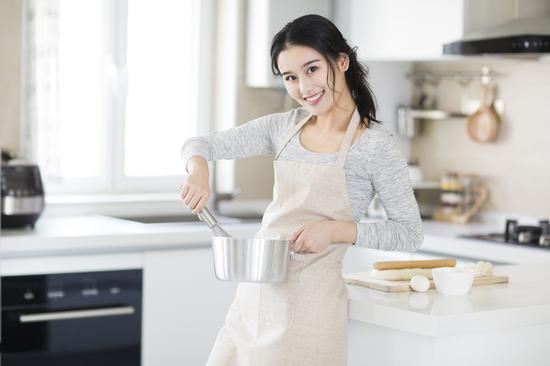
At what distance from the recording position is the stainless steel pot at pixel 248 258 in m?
1.90

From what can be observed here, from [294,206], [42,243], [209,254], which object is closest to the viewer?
[294,206]

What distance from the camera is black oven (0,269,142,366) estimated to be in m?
3.36

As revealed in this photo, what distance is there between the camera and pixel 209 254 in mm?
3744

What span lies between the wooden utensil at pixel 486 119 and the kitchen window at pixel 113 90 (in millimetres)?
1271

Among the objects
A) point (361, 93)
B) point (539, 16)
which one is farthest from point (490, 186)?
point (361, 93)

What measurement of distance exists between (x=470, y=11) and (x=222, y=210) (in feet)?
4.80

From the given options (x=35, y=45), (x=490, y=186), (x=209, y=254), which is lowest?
(x=209, y=254)

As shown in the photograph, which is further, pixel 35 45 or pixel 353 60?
pixel 35 45

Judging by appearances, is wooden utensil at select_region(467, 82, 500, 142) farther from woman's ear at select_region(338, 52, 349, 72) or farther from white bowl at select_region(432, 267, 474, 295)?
woman's ear at select_region(338, 52, 349, 72)

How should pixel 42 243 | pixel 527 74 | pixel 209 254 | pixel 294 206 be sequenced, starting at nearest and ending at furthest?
pixel 294 206 < pixel 42 243 < pixel 209 254 < pixel 527 74

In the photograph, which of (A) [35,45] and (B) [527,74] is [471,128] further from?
(A) [35,45]

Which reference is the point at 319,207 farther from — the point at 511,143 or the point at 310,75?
the point at 511,143

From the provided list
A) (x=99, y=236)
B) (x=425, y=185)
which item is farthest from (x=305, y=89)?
(x=425, y=185)

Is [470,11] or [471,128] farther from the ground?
[470,11]
